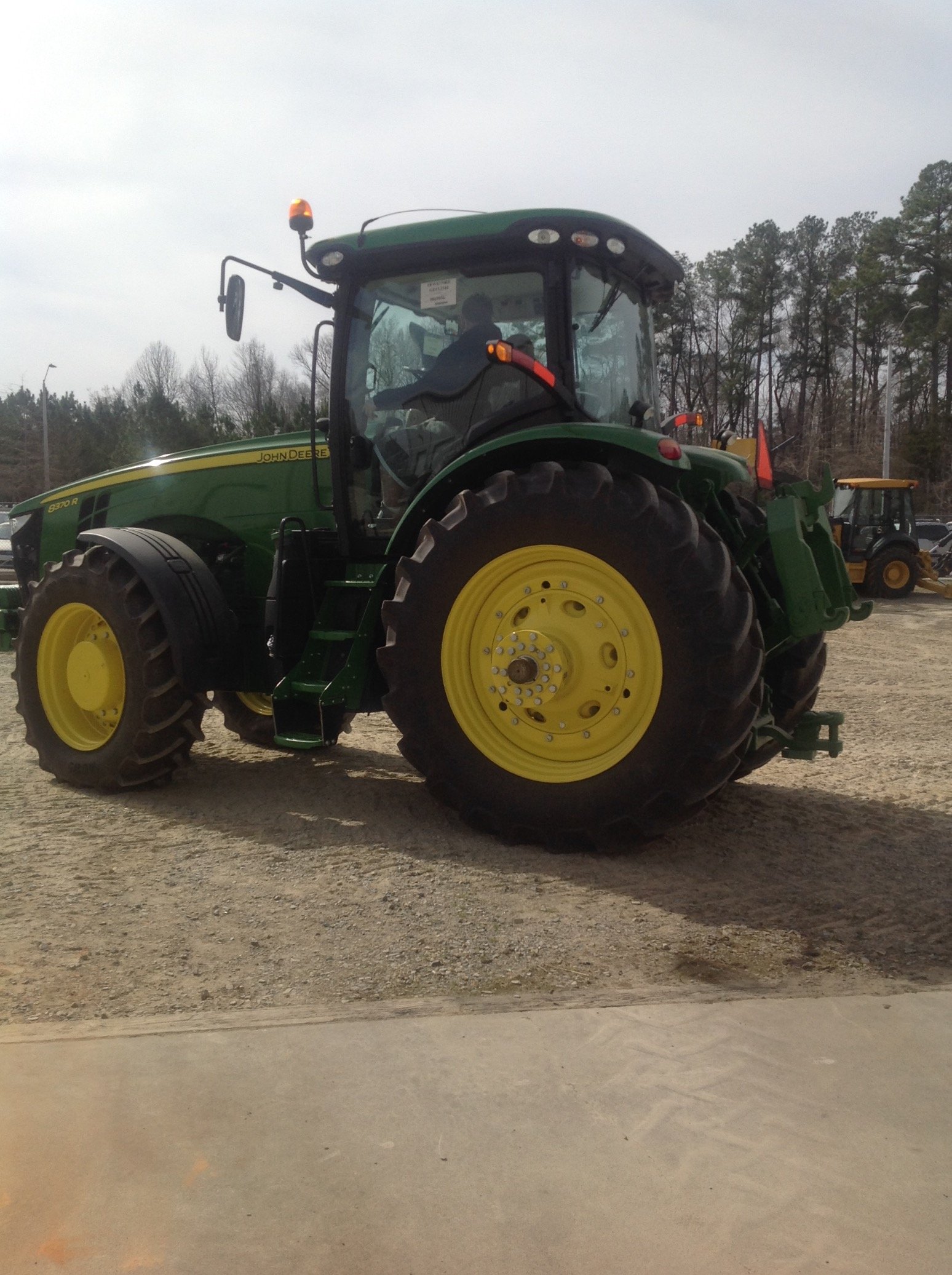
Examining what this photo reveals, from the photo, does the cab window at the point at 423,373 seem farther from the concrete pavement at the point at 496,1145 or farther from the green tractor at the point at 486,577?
the concrete pavement at the point at 496,1145

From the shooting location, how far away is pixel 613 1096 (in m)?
2.48

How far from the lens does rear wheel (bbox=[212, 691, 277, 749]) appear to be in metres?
6.80

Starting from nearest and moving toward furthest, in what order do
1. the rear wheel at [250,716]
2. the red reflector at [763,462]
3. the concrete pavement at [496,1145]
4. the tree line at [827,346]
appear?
1. the concrete pavement at [496,1145]
2. the red reflector at [763,462]
3. the rear wheel at [250,716]
4. the tree line at [827,346]

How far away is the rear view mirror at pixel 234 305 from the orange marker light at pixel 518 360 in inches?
49.3

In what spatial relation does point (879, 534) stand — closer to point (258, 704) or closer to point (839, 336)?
point (258, 704)

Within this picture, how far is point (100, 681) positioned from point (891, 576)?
19.0 metres

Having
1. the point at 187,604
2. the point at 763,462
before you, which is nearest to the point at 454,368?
the point at 763,462

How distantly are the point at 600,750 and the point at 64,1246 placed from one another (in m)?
2.72

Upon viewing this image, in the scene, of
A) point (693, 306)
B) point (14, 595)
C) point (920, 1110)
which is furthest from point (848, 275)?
point (920, 1110)

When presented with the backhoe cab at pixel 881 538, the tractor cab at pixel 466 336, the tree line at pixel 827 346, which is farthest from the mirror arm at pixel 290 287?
the tree line at pixel 827 346

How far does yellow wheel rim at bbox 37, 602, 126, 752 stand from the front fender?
1.66 m

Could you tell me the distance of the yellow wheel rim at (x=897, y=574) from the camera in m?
21.8

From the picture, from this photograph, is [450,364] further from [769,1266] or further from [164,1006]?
[769,1266]

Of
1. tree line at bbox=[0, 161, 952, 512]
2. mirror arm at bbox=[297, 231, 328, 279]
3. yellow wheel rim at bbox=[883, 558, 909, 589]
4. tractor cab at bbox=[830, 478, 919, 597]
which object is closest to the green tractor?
mirror arm at bbox=[297, 231, 328, 279]
